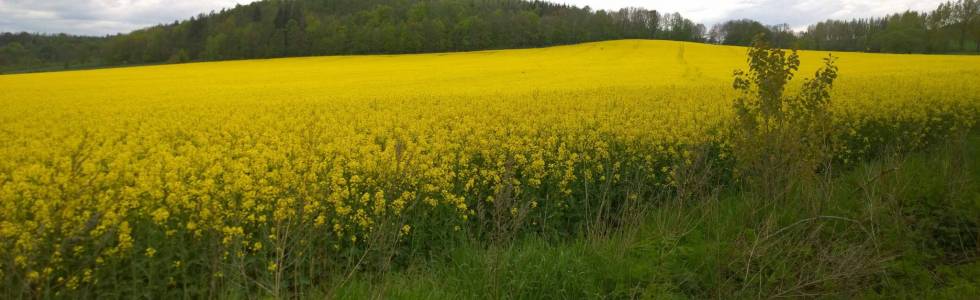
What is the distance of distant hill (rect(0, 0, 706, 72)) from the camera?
44250 millimetres

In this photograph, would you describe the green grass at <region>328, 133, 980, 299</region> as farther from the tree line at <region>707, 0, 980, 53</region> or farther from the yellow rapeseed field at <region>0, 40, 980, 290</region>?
the tree line at <region>707, 0, 980, 53</region>

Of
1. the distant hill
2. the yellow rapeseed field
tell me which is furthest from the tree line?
the yellow rapeseed field

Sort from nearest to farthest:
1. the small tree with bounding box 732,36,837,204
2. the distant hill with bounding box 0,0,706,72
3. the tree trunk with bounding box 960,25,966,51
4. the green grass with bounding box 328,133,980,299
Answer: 1. the green grass with bounding box 328,133,980,299
2. the small tree with bounding box 732,36,837,204
3. the tree trunk with bounding box 960,25,966,51
4. the distant hill with bounding box 0,0,706,72

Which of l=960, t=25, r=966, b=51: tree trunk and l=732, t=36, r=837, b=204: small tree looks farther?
l=960, t=25, r=966, b=51: tree trunk

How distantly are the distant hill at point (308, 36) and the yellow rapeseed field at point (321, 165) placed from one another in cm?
3240

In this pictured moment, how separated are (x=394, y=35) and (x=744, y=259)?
43.5 m

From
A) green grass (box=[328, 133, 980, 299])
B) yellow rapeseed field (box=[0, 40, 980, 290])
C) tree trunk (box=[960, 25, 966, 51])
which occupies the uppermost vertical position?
tree trunk (box=[960, 25, 966, 51])

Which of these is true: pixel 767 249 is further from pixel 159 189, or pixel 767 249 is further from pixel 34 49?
pixel 34 49

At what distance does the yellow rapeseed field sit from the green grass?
34 centimetres

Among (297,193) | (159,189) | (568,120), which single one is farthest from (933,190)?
(159,189)

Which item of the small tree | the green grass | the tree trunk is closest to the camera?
the green grass

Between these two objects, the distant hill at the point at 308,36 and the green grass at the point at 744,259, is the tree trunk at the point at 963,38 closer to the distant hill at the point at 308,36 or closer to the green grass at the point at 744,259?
the distant hill at the point at 308,36

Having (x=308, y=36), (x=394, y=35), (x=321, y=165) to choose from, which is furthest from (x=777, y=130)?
(x=308, y=36)

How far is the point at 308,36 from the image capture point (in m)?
45.7
